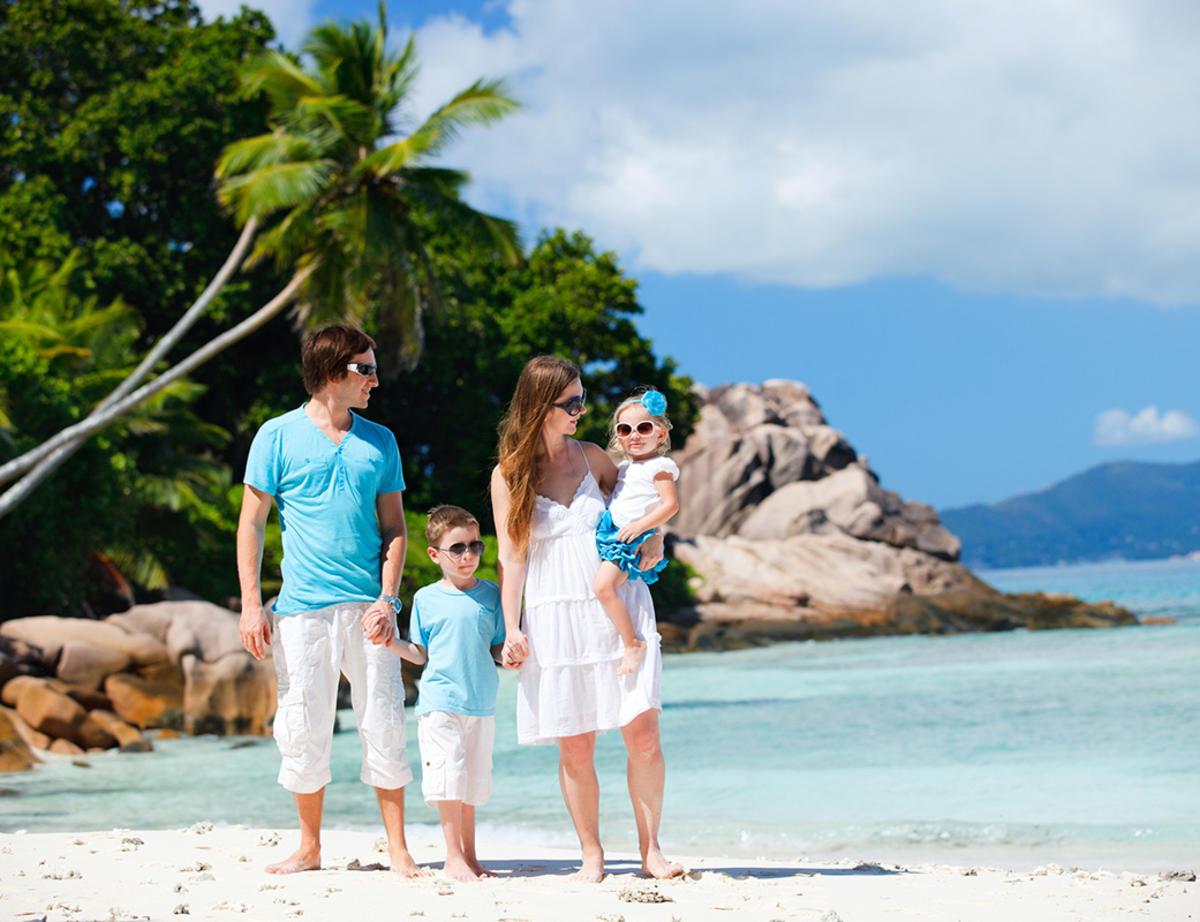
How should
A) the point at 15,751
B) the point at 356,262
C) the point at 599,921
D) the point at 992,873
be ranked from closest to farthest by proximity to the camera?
the point at 599,921 → the point at 992,873 → the point at 15,751 → the point at 356,262

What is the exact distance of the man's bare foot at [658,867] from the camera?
5906mm

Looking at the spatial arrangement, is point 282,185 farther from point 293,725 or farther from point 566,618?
point 566,618

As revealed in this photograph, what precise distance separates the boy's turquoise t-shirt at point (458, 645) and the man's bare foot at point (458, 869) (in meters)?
0.57

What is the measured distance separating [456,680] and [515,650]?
1.02ft

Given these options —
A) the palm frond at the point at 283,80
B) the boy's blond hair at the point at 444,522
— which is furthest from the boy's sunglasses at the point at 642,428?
the palm frond at the point at 283,80

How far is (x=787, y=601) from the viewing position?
Answer: 39719mm

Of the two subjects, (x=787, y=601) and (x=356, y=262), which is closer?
(x=356, y=262)

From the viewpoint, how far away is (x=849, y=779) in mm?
13148

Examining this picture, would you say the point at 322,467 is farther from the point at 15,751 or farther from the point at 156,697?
the point at 156,697

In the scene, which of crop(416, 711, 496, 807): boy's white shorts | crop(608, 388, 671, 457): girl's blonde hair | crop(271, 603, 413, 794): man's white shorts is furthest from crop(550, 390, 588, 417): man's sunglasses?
crop(416, 711, 496, 807): boy's white shorts

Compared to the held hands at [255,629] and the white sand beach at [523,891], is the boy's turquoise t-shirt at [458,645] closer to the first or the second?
the held hands at [255,629]

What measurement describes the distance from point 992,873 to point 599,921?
2.36 metres

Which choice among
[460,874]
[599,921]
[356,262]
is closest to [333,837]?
[460,874]

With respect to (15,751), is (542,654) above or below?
above
